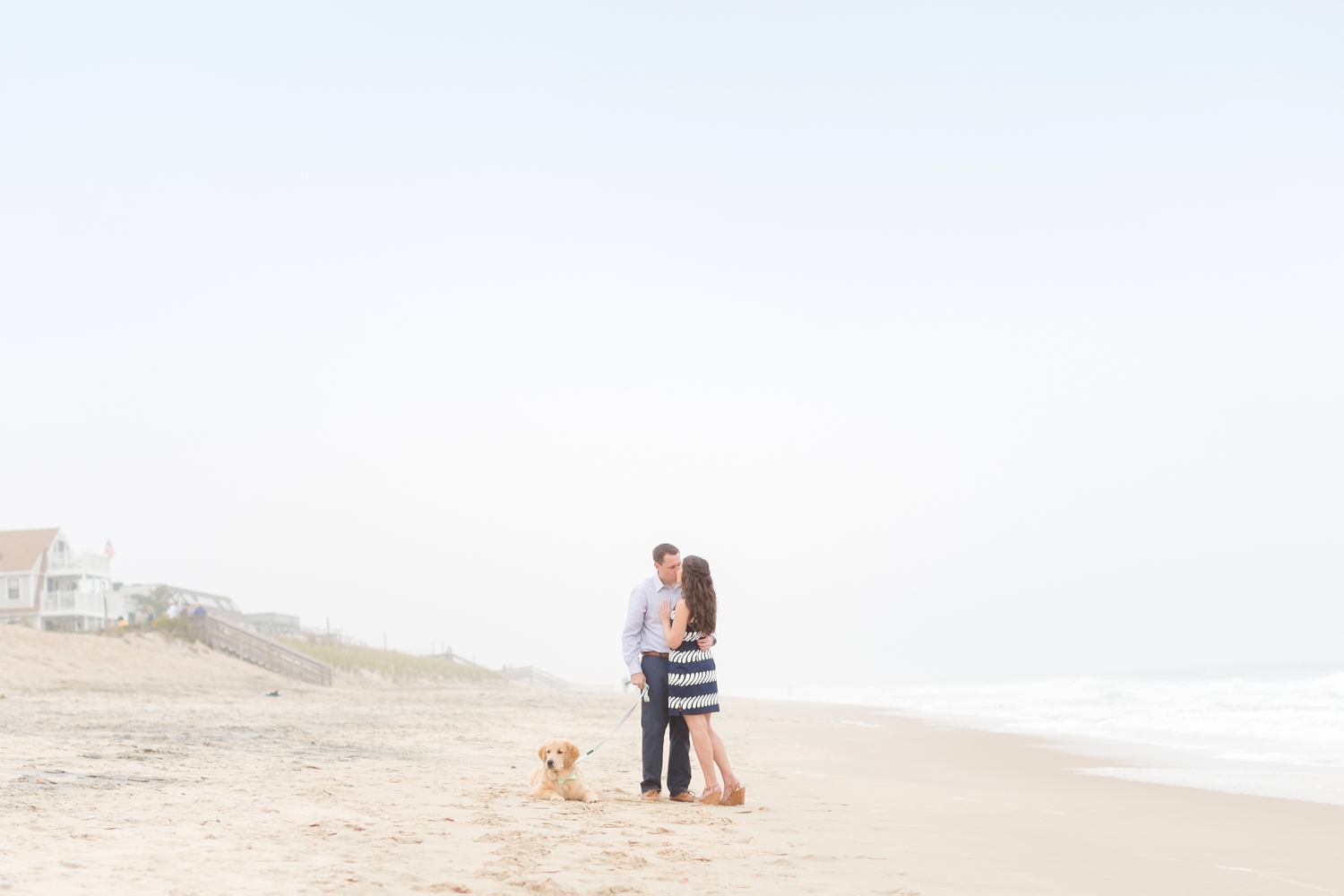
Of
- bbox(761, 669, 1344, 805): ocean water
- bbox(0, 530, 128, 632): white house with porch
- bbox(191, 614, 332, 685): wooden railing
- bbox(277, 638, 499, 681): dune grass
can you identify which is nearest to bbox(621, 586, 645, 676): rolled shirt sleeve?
bbox(761, 669, 1344, 805): ocean water

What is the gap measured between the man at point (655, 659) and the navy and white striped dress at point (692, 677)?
0.49 feet

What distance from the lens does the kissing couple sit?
7574 mm

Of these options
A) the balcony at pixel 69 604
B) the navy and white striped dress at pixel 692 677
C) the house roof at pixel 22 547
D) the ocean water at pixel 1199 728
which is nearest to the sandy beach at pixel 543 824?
the navy and white striped dress at pixel 692 677

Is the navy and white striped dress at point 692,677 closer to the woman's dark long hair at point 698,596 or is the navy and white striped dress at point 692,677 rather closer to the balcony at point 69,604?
the woman's dark long hair at point 698,596

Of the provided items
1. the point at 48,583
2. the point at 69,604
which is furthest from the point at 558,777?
the point at 48,583

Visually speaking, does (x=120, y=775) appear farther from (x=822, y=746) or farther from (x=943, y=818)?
(x=822, y=746)

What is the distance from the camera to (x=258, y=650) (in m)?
32.0

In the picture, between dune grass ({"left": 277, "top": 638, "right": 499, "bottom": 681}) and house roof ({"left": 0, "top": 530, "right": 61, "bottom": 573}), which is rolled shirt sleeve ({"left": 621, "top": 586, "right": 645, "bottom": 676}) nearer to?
dune grass ({"left": 277, "top": 638, "right": 499, "bottom": 681})

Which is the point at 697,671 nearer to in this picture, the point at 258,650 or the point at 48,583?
the point at 258,650

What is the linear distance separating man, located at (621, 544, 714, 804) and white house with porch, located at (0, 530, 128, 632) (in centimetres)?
4852

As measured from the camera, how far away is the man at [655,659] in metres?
7.77

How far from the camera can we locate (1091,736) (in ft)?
64.9

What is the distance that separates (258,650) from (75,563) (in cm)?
2733

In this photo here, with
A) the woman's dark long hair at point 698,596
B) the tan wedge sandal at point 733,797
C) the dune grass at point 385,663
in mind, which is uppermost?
the woman's dark long hair at point 698,596
